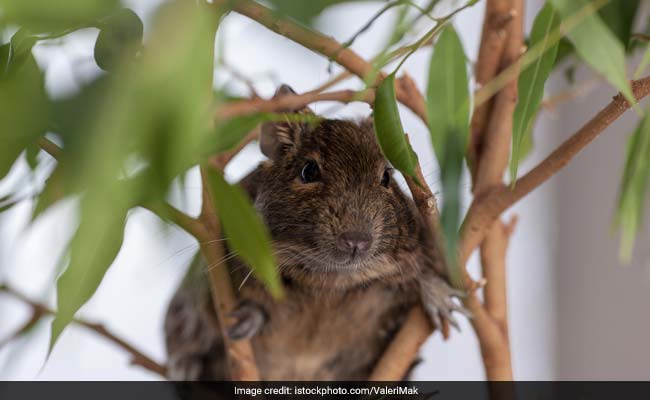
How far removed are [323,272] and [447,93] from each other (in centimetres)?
30

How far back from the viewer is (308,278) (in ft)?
2.96

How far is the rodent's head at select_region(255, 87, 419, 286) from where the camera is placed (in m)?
0.75

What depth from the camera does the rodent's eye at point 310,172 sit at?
82 centimetres

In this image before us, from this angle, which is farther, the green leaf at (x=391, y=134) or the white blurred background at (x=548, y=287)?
the white blurred background at (x=548, y=287)

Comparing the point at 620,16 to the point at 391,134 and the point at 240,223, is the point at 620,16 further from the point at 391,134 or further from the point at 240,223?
the point at 240,223

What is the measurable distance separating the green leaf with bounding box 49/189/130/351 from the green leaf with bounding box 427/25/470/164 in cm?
26

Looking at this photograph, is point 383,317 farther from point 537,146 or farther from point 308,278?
point 537,146

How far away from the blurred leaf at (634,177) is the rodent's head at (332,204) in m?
0.26

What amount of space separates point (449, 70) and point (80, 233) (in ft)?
1.30

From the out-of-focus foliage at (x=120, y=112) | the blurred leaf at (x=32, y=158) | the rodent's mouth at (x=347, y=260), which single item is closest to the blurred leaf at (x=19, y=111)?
the out-of-focus foliage at (x=120, y=112)

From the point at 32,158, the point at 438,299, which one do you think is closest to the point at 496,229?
the point at 438,299

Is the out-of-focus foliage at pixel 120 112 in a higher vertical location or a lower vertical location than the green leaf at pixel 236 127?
higher

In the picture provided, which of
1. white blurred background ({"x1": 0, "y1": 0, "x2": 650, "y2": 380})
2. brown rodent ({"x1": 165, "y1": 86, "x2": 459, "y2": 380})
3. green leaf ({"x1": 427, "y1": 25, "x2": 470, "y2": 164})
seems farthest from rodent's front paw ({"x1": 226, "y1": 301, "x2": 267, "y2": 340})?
white blurred background ({"x1": 0, "y1": 0, "x2": 650, "y2": 380})

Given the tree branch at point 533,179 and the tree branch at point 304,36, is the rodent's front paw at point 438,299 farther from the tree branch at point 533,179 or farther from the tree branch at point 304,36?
the tree branch at point 304,36
